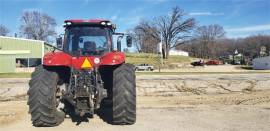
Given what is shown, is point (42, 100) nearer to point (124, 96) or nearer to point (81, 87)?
point (81, 87)

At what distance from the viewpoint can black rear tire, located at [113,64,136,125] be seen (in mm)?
10039

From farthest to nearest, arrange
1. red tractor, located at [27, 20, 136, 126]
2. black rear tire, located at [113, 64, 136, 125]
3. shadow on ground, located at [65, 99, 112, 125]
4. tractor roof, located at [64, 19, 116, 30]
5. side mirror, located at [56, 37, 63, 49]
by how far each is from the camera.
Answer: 1. side mirror, located at [56, 37, 63, 49]
2. shadow on ground, located at [65, 99, 112, 125]
3. tractor roof, located at [64, 19, 116, 30]
4. black rear tire, located at [113, 64, 136, 125]
5. red tractor, located at [27, 20, 136, 126]

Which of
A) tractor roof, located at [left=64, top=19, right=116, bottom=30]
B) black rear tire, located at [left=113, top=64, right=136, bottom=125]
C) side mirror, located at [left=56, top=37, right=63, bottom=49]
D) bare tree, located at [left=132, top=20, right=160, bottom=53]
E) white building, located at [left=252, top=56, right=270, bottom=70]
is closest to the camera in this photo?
black rear tire, located at [left=113, top=64, right=136, bottom=125]

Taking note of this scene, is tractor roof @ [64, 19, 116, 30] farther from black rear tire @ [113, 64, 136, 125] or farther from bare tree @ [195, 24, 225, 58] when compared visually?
bare tree @ [195, 24, 225, 58]

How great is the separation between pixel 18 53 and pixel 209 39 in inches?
3384

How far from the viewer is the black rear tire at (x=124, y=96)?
10.0 meters

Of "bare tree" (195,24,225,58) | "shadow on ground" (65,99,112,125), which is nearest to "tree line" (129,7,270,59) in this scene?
"bare tree" (195,24,225,58)

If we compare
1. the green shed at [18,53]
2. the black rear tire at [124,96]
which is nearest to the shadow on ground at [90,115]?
the black rear tire at [124,96]

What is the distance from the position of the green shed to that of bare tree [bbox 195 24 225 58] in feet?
242

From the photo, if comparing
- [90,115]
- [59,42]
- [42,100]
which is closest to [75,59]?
[42,100]

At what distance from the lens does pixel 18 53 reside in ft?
179

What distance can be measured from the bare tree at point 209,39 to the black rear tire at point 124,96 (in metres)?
116

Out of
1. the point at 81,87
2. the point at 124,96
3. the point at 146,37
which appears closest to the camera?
the point at 81,87

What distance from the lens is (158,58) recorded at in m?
90.0
